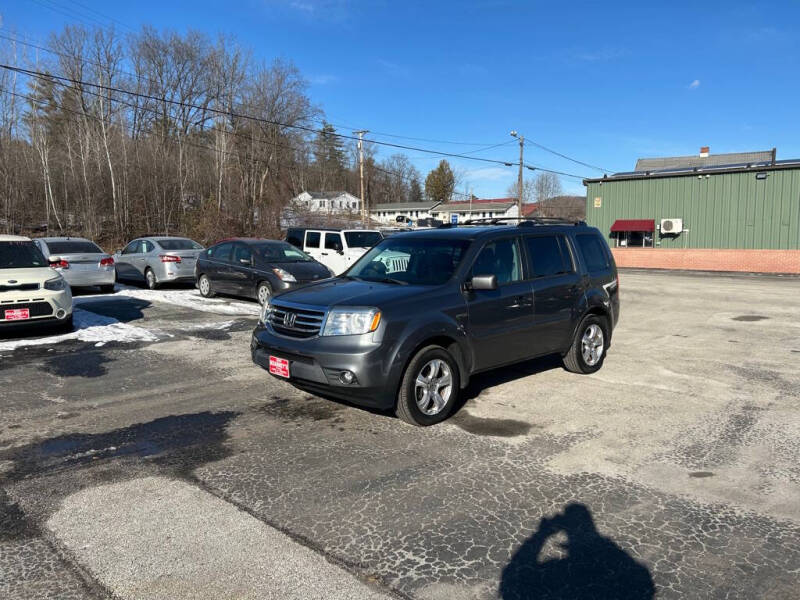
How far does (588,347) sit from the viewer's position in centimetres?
732

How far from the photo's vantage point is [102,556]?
3096 millimetres

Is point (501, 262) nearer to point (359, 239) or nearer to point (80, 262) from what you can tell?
point (359, 239)

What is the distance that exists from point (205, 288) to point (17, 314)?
5.83 metres

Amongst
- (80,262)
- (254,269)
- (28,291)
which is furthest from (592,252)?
(80,262)

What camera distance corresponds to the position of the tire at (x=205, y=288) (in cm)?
1428

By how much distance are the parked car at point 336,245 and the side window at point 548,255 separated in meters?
9.87

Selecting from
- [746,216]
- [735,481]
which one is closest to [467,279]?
[735,481]

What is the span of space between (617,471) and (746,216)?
34073 mm

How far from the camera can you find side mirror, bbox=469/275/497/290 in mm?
5488

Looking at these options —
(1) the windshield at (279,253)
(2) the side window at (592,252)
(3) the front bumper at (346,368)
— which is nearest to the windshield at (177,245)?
(1) the windshield at (279,253)

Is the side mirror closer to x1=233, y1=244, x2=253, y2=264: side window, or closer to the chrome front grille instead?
the chrome front grille

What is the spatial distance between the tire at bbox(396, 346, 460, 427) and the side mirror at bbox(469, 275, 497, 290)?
0.70 m

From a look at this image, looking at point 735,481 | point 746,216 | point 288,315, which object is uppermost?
point 746,216

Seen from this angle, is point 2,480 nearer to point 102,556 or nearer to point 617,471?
point 102,556
